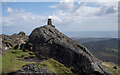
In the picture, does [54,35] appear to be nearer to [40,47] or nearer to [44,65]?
[40,47]

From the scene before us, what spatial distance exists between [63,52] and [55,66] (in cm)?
692

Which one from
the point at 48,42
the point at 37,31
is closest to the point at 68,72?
the point at 48,42

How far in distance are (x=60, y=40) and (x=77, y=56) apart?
10.3 meters

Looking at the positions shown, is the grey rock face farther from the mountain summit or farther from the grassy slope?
the grassy slope

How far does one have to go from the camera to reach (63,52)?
41812 mm

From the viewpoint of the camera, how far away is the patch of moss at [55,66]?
1391 inches

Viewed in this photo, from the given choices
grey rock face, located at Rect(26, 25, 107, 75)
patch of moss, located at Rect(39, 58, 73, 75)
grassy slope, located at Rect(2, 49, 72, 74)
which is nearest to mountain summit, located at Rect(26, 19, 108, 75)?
grey rock face, located at Rect(26, 25, 107, 75)

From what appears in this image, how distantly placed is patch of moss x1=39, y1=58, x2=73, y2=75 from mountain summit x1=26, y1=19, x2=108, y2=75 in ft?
7.32

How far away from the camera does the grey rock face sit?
38781mm

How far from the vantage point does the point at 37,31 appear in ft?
158

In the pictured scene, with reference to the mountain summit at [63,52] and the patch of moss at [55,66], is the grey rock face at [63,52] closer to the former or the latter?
the mountain summit at [63,52]

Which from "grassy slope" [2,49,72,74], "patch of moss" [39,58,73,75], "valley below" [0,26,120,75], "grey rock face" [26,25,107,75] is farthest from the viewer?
"grey rock face" [26,25,107,75]

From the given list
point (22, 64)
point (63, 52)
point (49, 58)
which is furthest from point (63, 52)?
point (22, 64)

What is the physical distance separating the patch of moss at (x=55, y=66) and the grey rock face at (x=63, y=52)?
2.37m
